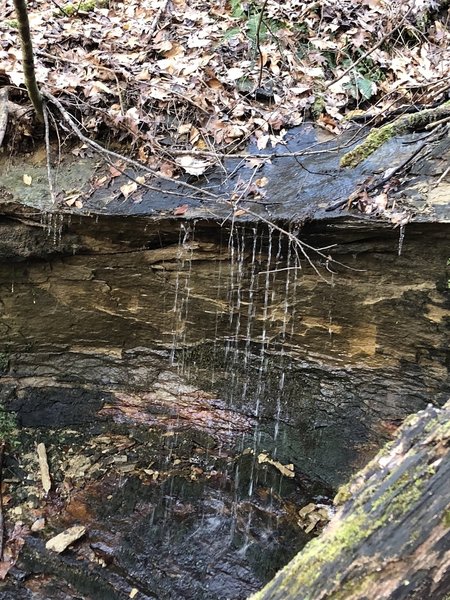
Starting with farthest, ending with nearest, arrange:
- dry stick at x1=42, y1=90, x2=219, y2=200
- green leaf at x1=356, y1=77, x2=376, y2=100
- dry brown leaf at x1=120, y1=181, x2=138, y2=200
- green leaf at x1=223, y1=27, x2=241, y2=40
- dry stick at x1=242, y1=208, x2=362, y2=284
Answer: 1. green leaf at x1=223, y1=27, x2=241, y2=40
2. green leaf at x1=356, y1=77, x2=376, y2=100
3. dry brown leaf at x1=120, y1=181, x2=138, y2=200
4. dry stick at x1=42, y1=90, x2=219, y2=200
5. dry stick at x1=242, y1=208, x2=362, y2=284

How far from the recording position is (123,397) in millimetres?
5297

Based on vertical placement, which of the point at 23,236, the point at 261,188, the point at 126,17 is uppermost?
the point at 126,17

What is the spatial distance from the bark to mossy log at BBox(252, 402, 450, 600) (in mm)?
3099

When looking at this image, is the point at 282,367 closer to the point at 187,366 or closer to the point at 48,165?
the point at 187,366

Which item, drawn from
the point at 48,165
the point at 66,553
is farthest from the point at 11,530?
the point at 48,165

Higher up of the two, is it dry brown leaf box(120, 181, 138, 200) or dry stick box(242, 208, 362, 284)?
dry brown leaf box(120, 181, 138, 200)

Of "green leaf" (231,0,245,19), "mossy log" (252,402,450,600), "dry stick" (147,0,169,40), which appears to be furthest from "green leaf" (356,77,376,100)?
"mossy log" (252,402,450,600)

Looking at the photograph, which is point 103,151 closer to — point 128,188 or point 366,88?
point 128,188

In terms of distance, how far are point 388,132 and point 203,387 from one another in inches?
117

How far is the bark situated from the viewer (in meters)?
2.87

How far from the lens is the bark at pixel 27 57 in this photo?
287 cm

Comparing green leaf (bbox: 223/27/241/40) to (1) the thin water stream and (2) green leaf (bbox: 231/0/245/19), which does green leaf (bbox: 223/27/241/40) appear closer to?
(2) green leaf (bbox: 231/0/245/19)

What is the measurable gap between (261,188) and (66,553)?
346cm

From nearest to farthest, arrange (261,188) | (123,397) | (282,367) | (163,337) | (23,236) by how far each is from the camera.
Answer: (261,188) → (23,236) → (282,367) → (163,337) → (123,397)
